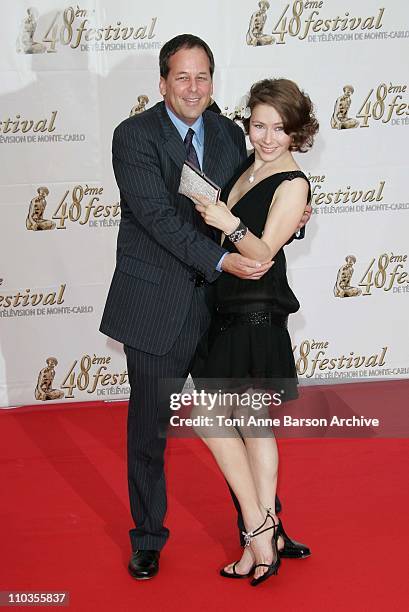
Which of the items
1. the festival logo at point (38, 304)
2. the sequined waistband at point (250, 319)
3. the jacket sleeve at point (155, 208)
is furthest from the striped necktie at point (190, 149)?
the festival logo at point (38, 304)

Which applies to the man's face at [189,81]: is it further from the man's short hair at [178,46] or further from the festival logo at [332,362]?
the festival logo at [332,362]

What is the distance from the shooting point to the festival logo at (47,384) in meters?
4.73

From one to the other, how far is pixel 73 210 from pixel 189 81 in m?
1.89

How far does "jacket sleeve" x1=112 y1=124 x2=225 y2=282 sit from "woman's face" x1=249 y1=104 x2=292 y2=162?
0.31 m

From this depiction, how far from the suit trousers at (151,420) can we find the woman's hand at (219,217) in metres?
0.33

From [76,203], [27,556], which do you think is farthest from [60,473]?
[76,203]

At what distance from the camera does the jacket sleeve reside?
2750 millimetres

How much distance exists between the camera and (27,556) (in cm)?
309

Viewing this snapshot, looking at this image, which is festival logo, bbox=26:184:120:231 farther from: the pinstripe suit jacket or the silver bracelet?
the silver bracelet

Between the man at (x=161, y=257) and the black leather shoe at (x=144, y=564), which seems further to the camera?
the black leather shoe at (x=144, y=564)

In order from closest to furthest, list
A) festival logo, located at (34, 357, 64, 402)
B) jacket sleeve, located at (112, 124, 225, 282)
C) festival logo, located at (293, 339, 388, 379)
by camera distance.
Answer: jacket sleeve, located at (112, 124, 225, 282) < festival logo, located at (34, 357, 64, 402) < festival logo, located at (293, 339, 388, 379)

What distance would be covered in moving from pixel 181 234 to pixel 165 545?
114cm

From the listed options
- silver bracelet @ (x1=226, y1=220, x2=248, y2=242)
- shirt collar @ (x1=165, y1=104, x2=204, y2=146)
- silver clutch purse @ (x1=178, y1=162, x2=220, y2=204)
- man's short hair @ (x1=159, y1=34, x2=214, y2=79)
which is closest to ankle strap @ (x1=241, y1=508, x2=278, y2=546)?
silver bracelet @ (x1=226, y1=220, x2=248, y2=242)

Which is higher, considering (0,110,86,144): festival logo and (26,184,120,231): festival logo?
(0,110,86,144): festival logo
